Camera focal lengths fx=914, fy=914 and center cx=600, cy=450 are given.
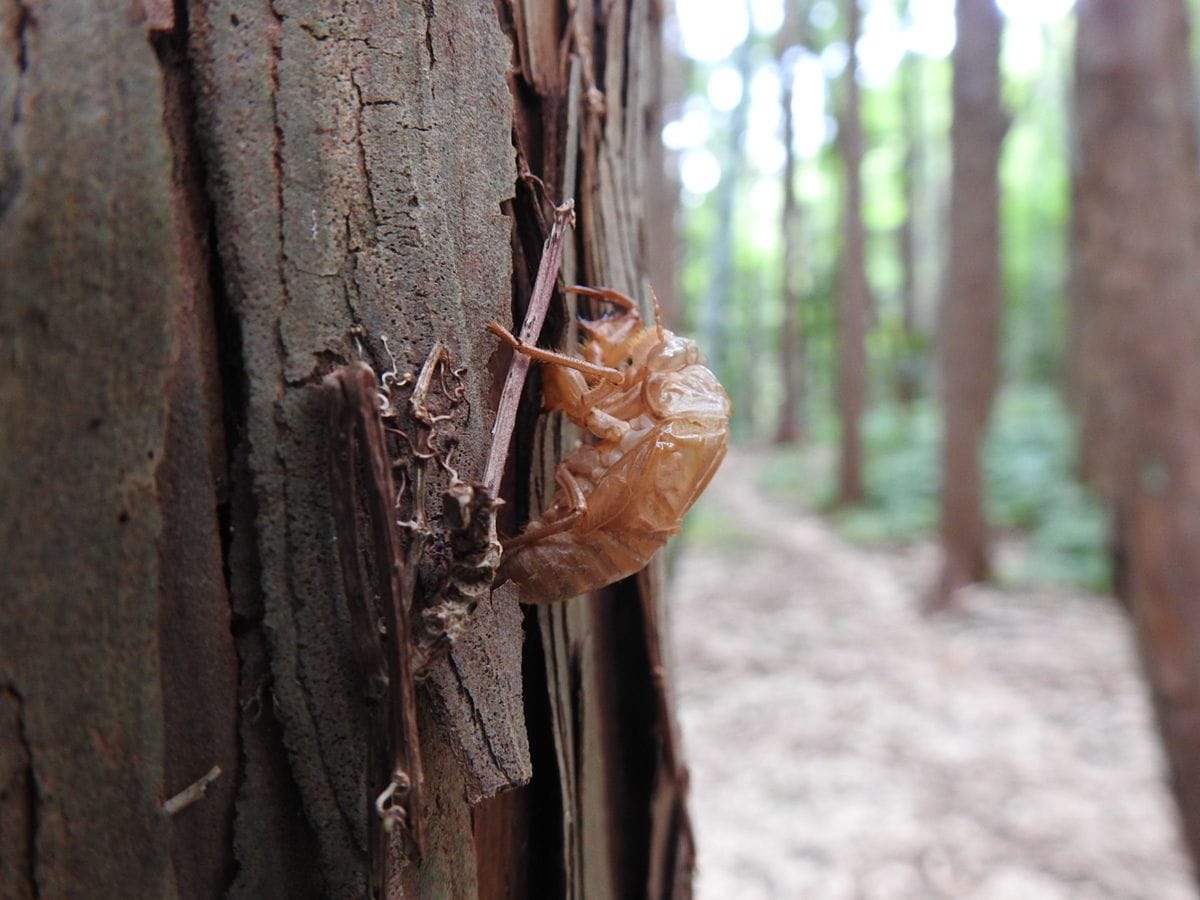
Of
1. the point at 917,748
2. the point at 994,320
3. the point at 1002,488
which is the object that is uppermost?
the point at 994,320

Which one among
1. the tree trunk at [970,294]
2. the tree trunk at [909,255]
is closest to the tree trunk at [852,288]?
the tree trunk at [970,294]

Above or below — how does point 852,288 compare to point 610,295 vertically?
below

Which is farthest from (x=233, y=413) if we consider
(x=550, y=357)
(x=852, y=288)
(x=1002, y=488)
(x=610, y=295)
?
(x=1002, y=488)

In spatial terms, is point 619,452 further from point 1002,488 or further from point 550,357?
point 1002,488

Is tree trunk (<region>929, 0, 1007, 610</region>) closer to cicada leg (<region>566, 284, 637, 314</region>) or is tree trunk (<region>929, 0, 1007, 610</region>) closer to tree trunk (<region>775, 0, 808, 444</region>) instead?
tree trunk (<region>775, 0, 808, 444</region>)

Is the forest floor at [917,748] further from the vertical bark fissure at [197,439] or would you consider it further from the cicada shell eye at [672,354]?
the vertical bark fissure at [197,439]

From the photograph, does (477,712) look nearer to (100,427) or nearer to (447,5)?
(100,427)

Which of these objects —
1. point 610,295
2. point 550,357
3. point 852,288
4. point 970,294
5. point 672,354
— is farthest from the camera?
point 852,288

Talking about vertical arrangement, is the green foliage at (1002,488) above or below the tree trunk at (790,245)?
below
